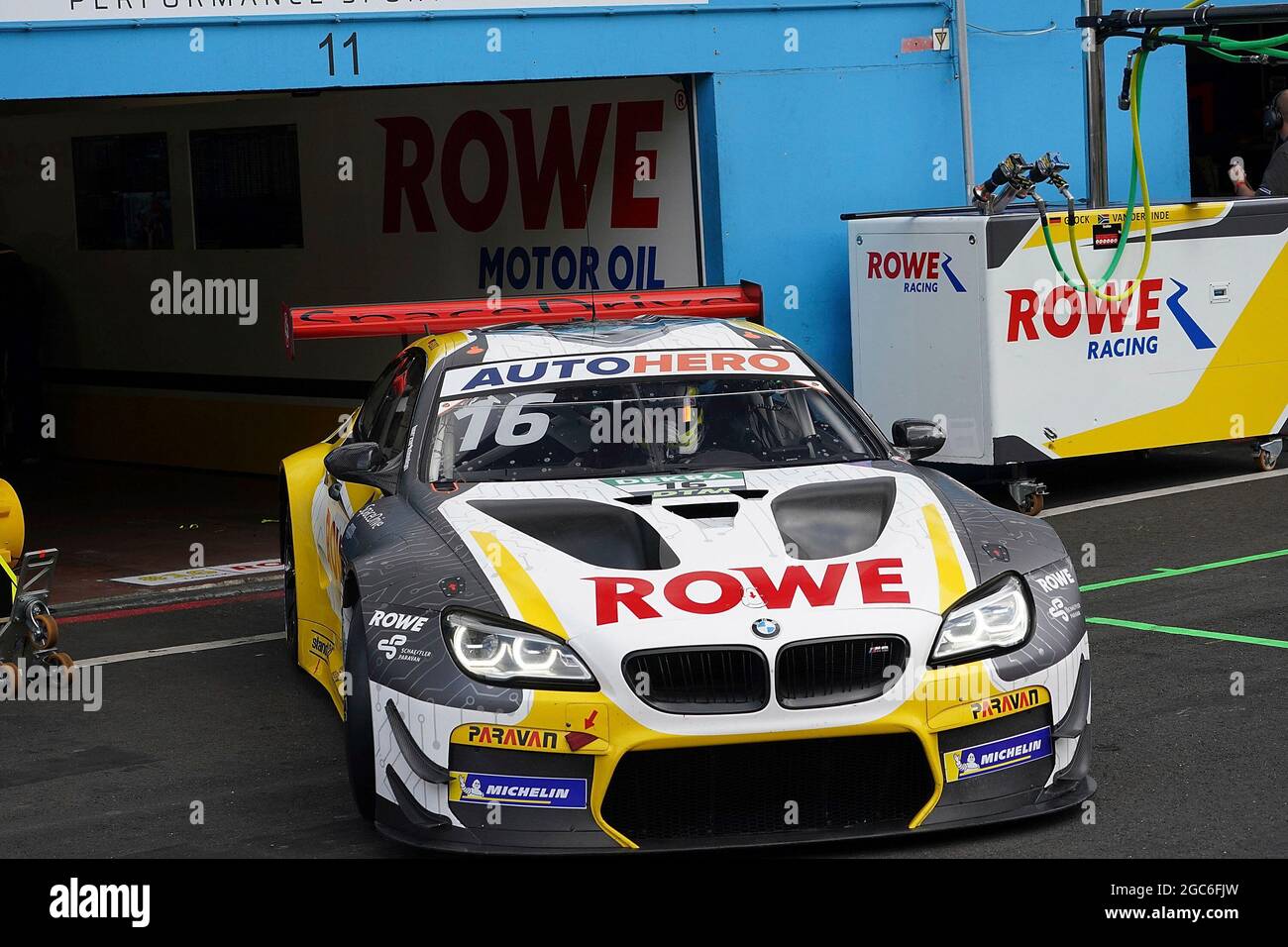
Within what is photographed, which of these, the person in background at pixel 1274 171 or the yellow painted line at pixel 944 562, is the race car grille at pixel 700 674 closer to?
the yellow painted line at pixel 944 562

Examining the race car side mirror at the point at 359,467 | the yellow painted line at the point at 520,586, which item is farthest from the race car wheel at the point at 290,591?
the yellow painted line at the point at 520,586

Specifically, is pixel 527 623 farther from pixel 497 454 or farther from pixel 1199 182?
pixel 1199 182

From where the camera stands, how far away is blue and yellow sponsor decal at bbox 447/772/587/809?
5.03 m

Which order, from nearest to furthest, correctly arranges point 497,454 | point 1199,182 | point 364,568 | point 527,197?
point 364,568
point 497,454
point 527,197
point 1199,182

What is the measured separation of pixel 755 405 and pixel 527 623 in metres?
1.80

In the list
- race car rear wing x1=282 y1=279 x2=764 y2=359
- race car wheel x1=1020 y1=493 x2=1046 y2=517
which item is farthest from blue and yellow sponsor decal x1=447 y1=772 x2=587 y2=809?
race car wheel x1=1020 y1=493 x2=1046 y2=517

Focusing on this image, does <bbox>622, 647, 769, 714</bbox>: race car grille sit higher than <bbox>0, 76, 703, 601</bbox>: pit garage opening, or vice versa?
<bbox>0, 76, 703, 601</bbox>: pit garage opening

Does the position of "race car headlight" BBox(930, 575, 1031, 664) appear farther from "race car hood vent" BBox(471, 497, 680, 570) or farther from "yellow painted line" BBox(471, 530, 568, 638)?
"yellow painted line" BBox(471, 530, 568, 638)

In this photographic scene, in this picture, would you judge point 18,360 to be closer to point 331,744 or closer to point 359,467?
point 331,744

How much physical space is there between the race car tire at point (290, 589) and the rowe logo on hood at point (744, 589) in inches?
117

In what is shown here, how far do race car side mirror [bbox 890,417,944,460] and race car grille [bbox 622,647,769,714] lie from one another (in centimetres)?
189

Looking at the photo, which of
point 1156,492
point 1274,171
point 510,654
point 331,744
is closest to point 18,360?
point 1156,492

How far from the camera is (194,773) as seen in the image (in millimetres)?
6559

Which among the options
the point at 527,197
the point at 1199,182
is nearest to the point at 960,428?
the point at 527,197
